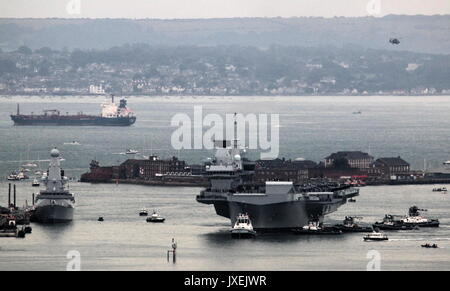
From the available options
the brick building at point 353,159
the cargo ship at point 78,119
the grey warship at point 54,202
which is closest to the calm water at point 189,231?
the grey warship at point 54,202

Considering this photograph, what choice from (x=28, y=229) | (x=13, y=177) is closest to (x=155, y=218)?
(x=28, y=229)

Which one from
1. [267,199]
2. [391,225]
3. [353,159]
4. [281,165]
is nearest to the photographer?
[267,199]

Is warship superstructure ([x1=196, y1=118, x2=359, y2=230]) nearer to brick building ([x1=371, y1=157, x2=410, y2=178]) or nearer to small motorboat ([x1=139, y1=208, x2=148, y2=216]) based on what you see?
small motorboat ([x1=139, y1=208, x2=148, y2=216])

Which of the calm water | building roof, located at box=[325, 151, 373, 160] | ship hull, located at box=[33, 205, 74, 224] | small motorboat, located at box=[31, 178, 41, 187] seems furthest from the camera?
building roof, located at box=[325, 151, 373, 160]

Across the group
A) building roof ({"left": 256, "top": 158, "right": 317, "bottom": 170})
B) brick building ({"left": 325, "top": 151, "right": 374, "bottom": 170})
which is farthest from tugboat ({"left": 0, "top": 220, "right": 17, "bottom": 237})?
brick building ({"left": 325, "top": 151, "right": 374, "bottom": 170})

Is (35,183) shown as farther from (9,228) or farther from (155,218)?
(9,228)

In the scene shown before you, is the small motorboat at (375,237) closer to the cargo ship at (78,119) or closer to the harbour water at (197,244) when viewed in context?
the harbour water at (197,244)
